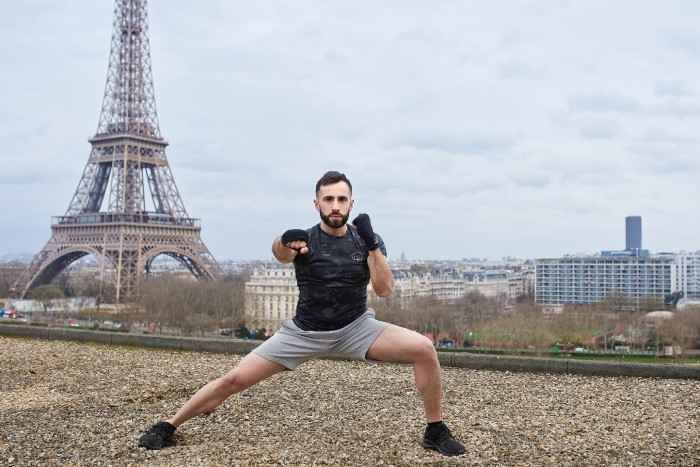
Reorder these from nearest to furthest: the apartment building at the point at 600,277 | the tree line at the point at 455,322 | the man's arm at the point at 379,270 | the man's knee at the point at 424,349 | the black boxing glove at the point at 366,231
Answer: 1. the black boxing glove at the point at 366,231
2. the man's arm at the point at 379,270
3. the man's knee at the point at 424,349
4. the tree line at the point at 455,322
5. the apartment building at the point at 600,277

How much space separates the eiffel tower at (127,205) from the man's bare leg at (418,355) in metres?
44.8

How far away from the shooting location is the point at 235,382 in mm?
4672

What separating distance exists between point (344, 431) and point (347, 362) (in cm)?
422

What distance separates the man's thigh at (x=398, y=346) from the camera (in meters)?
4.46

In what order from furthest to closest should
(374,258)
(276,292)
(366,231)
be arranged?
(276,292) → (374,258) → (366,231)

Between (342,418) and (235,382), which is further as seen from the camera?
(342,418)

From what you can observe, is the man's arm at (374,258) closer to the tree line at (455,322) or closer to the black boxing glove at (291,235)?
the black boxing glove at (291,235)

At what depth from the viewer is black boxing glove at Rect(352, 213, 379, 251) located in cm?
423

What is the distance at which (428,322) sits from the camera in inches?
1864

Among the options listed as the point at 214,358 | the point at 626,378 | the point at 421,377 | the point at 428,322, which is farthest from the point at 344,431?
the point at 428,322

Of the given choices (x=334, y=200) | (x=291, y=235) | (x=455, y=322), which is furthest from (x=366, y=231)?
(x=455, y=322)

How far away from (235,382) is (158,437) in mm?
662

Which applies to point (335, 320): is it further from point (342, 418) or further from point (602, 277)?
point (602, 277)

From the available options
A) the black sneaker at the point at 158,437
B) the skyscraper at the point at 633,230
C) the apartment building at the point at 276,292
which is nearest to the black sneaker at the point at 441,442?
the black sneaker at the point at 158,437
